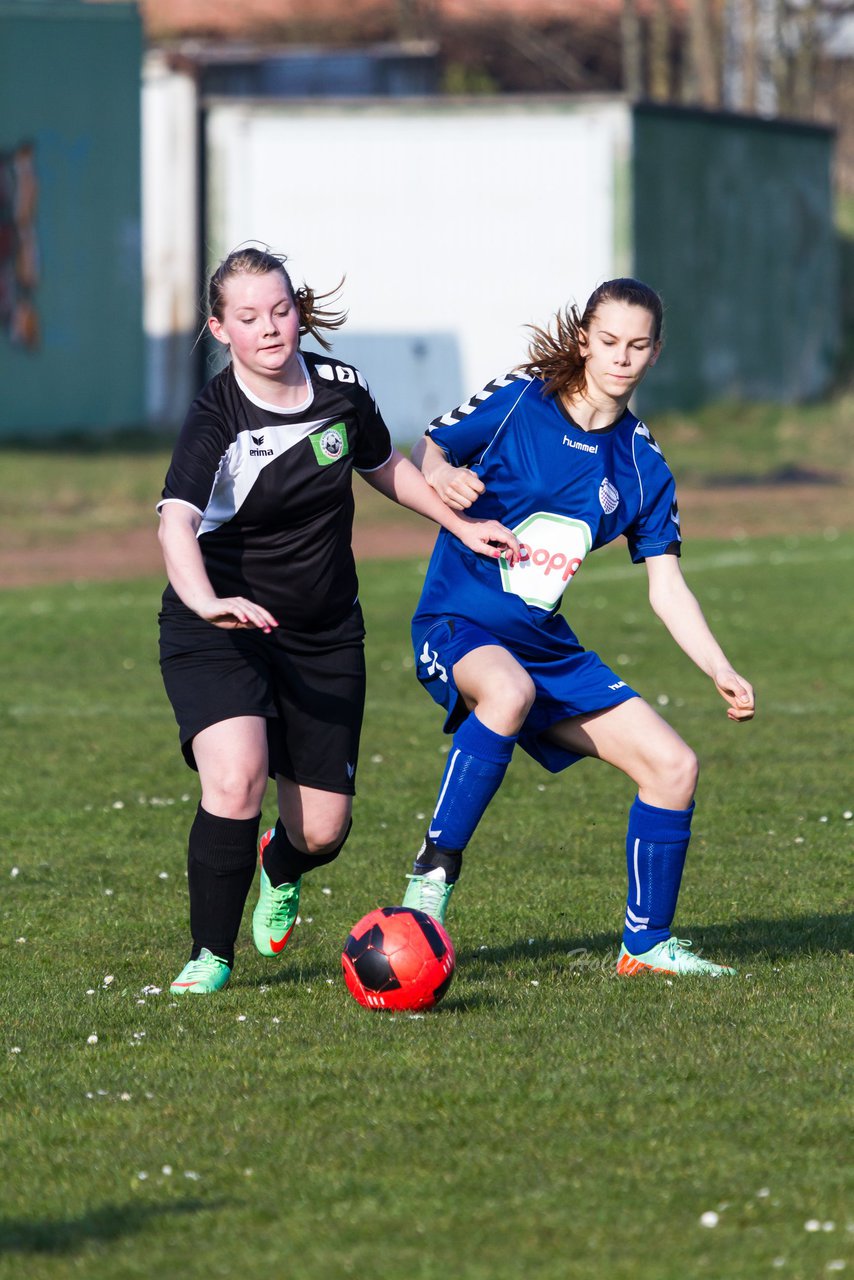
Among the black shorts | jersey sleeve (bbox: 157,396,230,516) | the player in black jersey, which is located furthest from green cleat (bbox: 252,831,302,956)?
jersey sleeve (bbox: 157,396,230,516)

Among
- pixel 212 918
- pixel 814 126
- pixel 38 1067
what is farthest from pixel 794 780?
pixel 814 126

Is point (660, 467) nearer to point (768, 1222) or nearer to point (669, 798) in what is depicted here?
point (669, 798)

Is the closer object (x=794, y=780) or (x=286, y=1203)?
(x=286, y=1203)

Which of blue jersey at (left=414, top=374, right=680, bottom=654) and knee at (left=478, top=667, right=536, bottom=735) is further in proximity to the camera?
blue jersey at (left=414, top=374, right=680, bottom=654)

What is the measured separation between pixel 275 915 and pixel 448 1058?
1.28m

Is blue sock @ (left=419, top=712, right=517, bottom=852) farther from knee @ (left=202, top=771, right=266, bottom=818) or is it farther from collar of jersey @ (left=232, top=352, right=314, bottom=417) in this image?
collar of jersey @ (left=232, top=352, right=314, bottom=417)

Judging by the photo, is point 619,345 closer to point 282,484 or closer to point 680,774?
point 282,484

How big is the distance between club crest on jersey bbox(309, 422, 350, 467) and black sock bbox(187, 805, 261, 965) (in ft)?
3.27

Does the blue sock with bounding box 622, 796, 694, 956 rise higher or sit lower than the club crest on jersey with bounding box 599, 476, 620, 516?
lower

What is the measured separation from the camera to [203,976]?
5.68 m

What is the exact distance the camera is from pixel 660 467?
19.6 feet

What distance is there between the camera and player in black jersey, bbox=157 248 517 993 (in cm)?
546

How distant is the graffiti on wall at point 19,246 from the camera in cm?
2822

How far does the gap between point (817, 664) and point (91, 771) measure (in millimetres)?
4952
